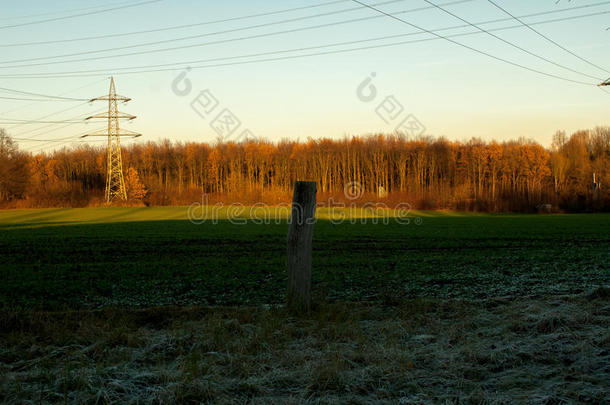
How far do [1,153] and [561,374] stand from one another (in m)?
94.8

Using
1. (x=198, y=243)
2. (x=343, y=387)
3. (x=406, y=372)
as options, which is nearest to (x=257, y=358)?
(x=343, y=387)

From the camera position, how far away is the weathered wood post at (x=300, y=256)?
25.7 feet

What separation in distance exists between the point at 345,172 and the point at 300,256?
319 ft

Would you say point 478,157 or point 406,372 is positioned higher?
point 478,157

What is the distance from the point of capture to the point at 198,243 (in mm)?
24859

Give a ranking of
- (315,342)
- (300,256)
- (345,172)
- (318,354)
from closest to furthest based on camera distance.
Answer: (318,354)
(315,342)
(300,256)
(345,172)

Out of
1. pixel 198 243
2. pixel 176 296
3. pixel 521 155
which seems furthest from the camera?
pixel 521 155

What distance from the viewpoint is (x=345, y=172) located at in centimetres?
10456

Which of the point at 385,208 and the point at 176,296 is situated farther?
the point at 385,208

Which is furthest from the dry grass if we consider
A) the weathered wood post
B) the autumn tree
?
the autumn tree

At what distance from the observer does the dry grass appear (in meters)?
4.59

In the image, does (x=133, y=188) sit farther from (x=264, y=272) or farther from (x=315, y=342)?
(x=315, y=342)

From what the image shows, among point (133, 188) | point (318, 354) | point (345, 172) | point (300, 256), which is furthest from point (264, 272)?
point (345, 172)

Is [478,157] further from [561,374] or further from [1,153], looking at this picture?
[561,374]
